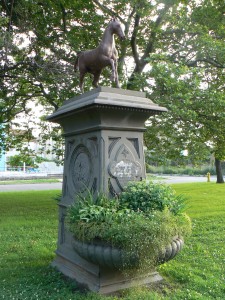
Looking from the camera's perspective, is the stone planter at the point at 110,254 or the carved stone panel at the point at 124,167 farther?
the carved stone panel at the point at 124,167

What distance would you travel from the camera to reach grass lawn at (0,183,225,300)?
15.2 feet

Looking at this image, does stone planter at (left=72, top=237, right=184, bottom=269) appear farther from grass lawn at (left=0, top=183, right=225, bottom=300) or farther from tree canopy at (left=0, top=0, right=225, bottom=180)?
tree canopy at (left=0, top=0, right=225, bottom=180)

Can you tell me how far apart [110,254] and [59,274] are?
1.65m

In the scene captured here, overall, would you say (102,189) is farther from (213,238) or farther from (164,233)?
(213,238)

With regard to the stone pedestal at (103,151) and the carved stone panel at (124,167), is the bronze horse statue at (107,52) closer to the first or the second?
the stone pedestal at (103,151)

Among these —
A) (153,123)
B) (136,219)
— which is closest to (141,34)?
(153,123)

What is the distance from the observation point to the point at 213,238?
25.5 feet

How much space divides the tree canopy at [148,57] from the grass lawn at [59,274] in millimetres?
2943

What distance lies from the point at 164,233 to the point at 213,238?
4094 millimetres

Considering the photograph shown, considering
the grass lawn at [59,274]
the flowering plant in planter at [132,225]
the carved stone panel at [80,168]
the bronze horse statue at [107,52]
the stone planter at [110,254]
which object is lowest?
the grass lawn at [59,274]

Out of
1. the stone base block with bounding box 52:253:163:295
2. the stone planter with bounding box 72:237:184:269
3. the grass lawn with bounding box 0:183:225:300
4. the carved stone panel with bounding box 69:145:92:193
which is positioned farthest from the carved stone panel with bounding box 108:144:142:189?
the grass lawn with bounding box 0:183:225:300

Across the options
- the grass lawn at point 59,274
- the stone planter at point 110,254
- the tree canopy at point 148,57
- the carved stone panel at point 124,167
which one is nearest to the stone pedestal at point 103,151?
the carved stone panel at point 124,167

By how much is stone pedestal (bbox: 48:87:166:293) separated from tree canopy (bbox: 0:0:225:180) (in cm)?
413

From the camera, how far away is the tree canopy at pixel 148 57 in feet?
32.0
